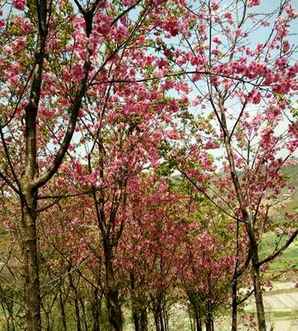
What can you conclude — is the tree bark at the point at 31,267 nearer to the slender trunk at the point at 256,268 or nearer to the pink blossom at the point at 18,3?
the pink blossom at the point at 18,3

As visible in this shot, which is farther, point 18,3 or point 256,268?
point 256,268

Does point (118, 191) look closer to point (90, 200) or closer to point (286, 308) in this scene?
point (90, 200)

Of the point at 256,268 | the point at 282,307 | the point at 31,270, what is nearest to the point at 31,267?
the point at 31,270

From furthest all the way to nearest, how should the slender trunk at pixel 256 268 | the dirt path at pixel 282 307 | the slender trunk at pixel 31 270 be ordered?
1. the dirt path at pixel 282 307
2. the slender trunk at pixel 256 268
3. the slender trunk at pixel 31 270

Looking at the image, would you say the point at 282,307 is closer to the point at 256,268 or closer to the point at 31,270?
the point at 256,268

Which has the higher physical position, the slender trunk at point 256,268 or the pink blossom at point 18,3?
the pink blossom at point 18,3

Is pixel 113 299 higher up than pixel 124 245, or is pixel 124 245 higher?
pixel 124 245

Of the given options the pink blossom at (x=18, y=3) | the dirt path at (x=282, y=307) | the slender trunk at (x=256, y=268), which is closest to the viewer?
the pink blossom at (x=18, y=3)

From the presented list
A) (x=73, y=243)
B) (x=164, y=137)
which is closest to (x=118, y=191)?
(x=164, y=137)

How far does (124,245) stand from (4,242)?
828cm

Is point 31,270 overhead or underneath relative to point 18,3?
underneath

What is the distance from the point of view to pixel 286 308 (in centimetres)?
8112

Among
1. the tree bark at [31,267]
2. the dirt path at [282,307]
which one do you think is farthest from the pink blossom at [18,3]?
the dirt path at [282,307]

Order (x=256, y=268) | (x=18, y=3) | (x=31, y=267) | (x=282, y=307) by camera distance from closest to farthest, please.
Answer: (x=31, y=267)
(x=18, y=3)
(x=256, y=268)
(x=282, y=307)
